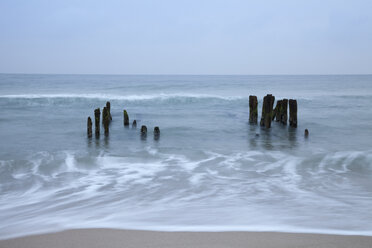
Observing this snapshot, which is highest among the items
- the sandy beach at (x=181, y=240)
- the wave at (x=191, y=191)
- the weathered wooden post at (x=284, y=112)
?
the weathered wooden post at (x=284, y=112)

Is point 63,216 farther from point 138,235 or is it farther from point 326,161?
point 326,161

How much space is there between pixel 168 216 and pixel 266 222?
4.18 ft

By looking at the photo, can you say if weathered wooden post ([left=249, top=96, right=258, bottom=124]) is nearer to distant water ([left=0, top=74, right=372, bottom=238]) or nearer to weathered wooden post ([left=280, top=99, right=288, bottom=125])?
distant water ([left=0, top=74, right=372, bottom=238])

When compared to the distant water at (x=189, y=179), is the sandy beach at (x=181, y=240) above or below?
above

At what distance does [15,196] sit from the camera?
5.79 metres

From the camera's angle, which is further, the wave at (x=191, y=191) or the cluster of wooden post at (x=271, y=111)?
the cluster of wooden post at (x=271, y=111)

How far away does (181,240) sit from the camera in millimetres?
3521

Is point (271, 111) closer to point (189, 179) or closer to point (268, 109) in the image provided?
point (268, 109)

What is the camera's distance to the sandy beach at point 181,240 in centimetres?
340

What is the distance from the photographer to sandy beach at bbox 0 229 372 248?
3404 mm

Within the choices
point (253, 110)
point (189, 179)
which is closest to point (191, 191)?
point (189, 179)

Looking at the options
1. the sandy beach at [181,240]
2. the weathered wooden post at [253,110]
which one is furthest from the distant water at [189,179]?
the weathered wooden post at [253,110]

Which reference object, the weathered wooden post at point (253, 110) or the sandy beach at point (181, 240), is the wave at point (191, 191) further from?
the weathered wooden post at point (253, 110)

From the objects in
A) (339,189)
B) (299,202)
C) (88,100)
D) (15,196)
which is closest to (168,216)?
(299,202)
